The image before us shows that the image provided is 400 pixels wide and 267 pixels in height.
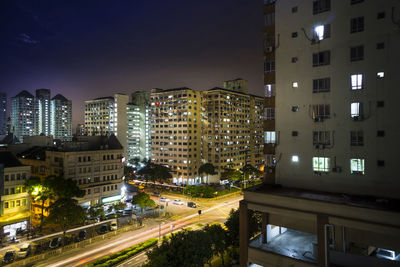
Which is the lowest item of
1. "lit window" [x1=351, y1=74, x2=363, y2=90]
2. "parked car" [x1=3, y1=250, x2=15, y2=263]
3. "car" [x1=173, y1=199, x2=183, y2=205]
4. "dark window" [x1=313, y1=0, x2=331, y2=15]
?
"car" [x1=173, y1=199, x2=183, y2=205]

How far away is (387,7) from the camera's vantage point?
22.6 metres

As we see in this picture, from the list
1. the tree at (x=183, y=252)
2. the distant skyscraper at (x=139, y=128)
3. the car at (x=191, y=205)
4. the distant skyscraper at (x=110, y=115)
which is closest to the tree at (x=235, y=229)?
the tree at (x=183, y=252)

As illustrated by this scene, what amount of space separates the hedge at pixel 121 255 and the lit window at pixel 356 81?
3682cm

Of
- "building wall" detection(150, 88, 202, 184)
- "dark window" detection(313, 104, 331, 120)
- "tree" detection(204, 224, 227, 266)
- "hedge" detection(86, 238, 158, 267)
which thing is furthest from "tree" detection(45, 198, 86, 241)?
"building wall" detection(150, 88, 202, 184)

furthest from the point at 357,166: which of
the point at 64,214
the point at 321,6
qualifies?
the point at 64,214

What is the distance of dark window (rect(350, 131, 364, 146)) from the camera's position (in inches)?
939

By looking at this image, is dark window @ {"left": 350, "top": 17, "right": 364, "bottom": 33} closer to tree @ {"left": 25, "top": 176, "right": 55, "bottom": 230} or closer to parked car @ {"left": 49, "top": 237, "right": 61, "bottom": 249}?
parked car @ {"left": 49, "top": 237, "right": 61, "bottom": 249}

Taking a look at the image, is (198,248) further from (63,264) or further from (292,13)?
(292,13)

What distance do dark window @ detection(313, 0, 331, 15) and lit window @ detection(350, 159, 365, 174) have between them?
15237mm

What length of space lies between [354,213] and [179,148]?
310 feet

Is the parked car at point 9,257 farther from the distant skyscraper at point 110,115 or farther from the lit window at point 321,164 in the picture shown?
the distant skyscraper at point 110,115

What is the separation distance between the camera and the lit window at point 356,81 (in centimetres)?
2373

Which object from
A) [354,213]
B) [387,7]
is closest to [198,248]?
[354,213]

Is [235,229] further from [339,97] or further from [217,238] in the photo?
[339,97]
